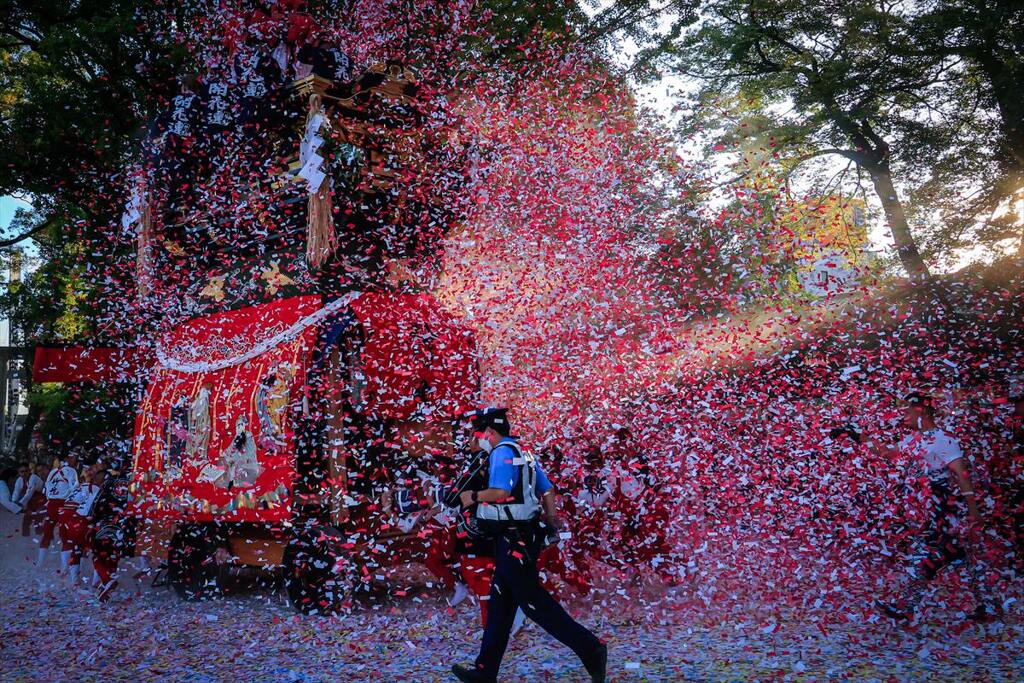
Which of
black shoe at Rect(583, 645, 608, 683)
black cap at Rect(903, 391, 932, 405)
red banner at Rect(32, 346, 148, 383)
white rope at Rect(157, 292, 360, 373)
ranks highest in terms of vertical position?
red banner at Rect(32, 346, 148, 383)

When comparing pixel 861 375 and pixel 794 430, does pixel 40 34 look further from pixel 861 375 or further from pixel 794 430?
pixel 861 375

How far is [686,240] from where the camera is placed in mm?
14570

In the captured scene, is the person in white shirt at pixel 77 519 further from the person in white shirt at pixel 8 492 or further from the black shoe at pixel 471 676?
the person in white shirt at pixel 8 492

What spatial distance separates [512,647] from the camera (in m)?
7.26

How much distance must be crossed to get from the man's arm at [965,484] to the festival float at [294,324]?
259 inches

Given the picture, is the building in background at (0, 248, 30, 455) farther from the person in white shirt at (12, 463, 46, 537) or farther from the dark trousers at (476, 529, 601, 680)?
the dark trousers at (476, 529, 601, 680)

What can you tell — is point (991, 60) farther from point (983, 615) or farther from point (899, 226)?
point (983, 615)

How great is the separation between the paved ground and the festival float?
1.13m

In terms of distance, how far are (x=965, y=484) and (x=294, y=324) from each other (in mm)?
7982

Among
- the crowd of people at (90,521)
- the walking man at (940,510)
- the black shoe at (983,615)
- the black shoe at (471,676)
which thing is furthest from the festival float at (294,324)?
the black shoe at (983,615)

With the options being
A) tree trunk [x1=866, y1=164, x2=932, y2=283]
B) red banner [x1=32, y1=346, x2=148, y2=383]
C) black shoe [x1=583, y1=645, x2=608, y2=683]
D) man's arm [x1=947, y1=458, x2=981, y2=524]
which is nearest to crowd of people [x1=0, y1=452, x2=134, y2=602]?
red banner [x1=32, y1=346, x2=148, y2=383]

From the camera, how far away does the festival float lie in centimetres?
969

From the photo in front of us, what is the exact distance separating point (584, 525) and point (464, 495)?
3.85 m

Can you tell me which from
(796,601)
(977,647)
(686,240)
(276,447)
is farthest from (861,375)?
(276,447)
